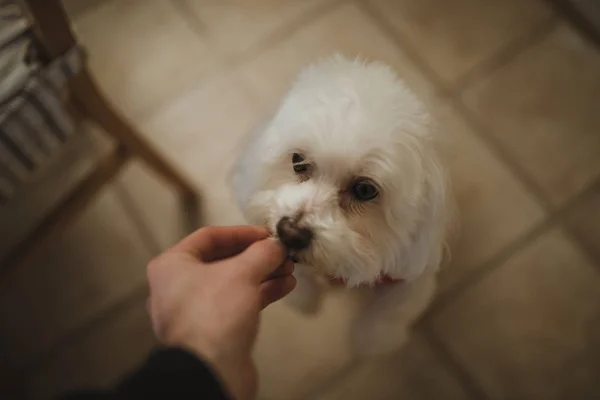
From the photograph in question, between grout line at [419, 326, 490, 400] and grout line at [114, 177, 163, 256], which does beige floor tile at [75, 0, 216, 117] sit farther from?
grout line at [419, 326, 490, 400]

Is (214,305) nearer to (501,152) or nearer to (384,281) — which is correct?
(384,281)

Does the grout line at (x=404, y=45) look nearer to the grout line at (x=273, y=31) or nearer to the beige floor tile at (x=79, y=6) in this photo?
the grout line at (x=273, y=31)

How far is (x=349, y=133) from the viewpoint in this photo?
0.84 m

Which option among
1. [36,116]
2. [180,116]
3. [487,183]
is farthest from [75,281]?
[487,183]

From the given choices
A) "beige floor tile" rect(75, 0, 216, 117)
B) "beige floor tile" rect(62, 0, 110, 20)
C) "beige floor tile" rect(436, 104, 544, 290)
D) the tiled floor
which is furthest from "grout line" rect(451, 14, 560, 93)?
"beige floor tile" rect(62, 0, 110, 20)

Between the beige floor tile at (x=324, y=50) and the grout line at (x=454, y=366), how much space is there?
62 cm

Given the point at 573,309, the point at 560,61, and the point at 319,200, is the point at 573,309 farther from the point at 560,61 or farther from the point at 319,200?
the point at 319,200

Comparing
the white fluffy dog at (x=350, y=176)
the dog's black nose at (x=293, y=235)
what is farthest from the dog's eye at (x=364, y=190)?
the dog's black nose at (x=293, y=235)

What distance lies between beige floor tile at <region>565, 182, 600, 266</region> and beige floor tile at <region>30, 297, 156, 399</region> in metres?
1.00

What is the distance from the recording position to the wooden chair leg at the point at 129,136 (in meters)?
1.02

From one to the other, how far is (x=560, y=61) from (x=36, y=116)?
123cm

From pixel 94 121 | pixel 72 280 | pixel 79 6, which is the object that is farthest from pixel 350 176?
pixel 79 6

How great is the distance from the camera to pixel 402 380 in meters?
1.28

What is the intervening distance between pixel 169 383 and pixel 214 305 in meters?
0.12
